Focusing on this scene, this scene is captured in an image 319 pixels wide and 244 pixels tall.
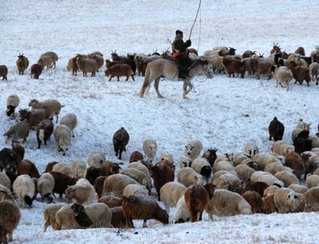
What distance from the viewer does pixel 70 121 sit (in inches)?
760

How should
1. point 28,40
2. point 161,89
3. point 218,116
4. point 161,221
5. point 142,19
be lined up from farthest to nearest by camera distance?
point 142,19 → point 28,40 → point 161,89 → point 218,116 → point 161,221

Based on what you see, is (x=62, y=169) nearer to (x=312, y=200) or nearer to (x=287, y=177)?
(x=287, y=177)

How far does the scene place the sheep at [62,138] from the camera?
18.2 metres

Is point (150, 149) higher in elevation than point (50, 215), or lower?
higher

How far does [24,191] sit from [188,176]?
392 centimetres

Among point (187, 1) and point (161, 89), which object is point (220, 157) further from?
point (187, 1)

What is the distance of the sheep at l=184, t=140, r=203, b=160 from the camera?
18.7 metres

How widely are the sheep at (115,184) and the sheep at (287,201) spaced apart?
327 centimetres

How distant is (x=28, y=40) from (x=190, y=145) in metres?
21.5

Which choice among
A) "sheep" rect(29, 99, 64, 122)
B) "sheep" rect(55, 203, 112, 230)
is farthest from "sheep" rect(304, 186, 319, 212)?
"sheep" rect(29, 99, 64, 122)

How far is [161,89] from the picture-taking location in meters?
24.2

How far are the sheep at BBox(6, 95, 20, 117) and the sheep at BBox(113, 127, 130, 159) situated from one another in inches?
131

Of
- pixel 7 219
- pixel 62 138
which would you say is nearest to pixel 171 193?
pixel 7 219

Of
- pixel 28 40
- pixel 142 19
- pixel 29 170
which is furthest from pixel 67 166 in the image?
pixel 142 19
